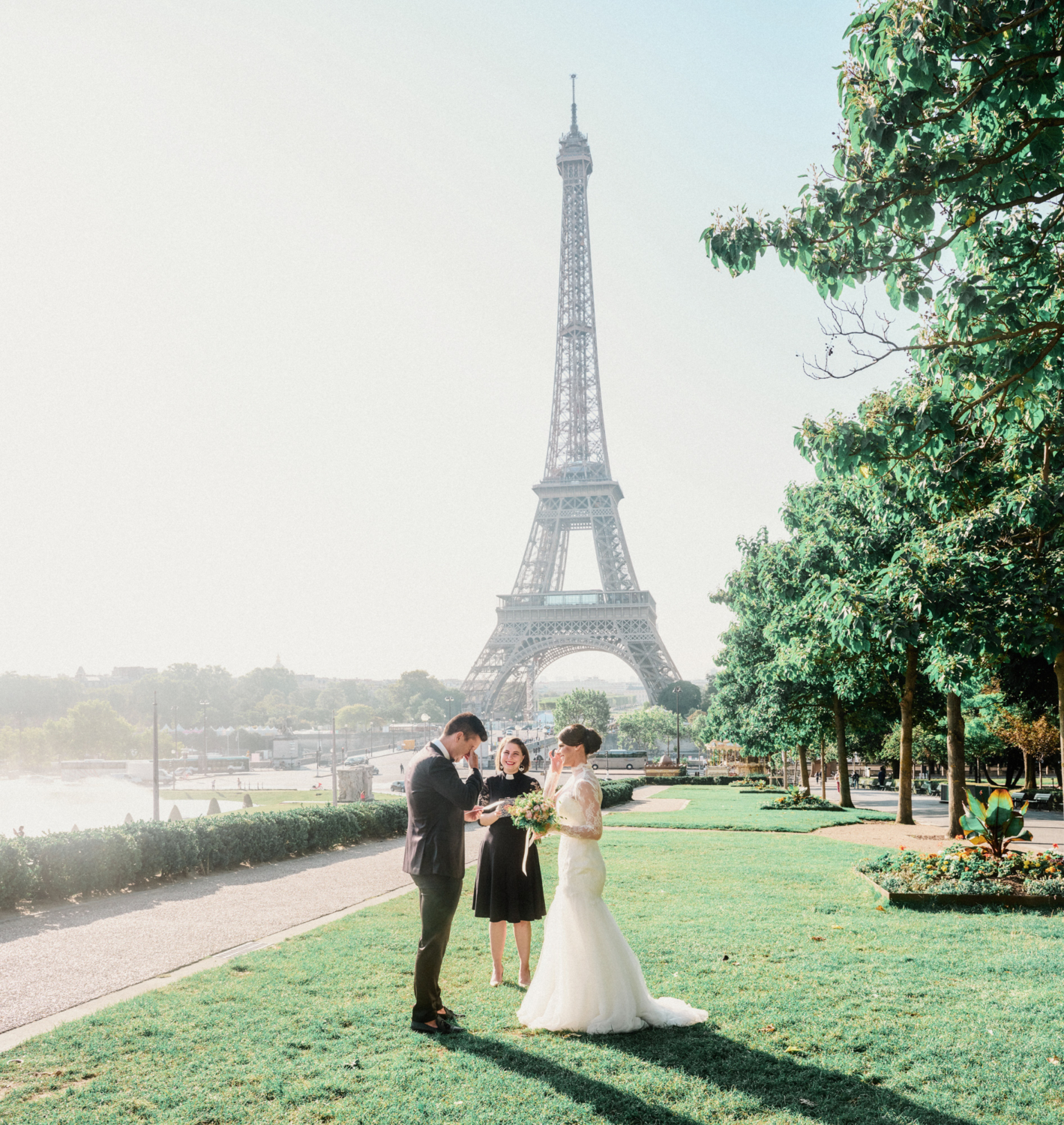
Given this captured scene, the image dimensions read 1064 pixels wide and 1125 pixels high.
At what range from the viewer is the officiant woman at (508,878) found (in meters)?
7.22

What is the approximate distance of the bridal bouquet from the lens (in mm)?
6297

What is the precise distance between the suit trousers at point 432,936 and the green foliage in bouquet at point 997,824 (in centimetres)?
786

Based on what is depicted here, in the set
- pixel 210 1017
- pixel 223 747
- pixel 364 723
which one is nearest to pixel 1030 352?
pixel 210 1017

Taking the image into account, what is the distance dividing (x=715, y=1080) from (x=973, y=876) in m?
6.64

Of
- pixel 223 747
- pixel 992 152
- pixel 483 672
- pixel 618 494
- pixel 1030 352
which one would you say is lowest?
pixel 223 747

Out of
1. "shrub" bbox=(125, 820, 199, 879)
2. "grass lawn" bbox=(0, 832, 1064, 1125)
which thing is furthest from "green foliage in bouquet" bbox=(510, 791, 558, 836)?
"shrub" bbox=(125, 820, 199, 879)

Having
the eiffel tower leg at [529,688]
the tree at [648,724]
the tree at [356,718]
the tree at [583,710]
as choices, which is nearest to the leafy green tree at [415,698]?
the tree at [356,718]

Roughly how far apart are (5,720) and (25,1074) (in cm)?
10041

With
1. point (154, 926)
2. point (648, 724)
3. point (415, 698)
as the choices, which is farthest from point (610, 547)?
point (415, 698)

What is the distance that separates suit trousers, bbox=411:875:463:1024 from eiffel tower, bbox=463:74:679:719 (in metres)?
57.5

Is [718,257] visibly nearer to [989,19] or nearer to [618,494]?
[989,19]

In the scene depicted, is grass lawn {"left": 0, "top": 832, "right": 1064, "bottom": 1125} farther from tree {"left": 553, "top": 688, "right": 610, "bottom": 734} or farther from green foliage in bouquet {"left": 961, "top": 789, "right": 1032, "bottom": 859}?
tree {"left": 553, "top": 688, "right": 610, "bottom": 734}

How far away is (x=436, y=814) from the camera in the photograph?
20.3 feet

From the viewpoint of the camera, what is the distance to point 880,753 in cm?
5666
